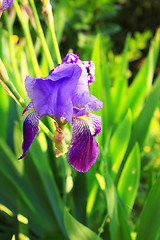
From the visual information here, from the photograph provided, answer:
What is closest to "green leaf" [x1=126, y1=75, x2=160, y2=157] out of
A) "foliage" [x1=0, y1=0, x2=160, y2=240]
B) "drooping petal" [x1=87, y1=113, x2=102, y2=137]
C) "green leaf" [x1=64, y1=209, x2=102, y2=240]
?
"foliage" [x1=0, y1=0, x2=160, y2=240]

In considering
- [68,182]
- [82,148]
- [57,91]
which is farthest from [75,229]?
[57,91]

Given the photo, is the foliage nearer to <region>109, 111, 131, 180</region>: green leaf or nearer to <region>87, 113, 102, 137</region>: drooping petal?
<region>109, 111, 131, 180</region>: green leaf

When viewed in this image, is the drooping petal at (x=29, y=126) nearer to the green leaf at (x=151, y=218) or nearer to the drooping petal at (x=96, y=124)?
the drooping petal at (x=96, y=124)

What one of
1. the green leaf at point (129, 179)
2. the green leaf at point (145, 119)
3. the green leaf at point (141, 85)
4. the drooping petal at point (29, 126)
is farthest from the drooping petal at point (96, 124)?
the green leaf at point (141, 85)

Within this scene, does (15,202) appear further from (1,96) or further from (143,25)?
(143,25)

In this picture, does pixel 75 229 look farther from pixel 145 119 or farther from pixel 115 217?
pixel 145 119

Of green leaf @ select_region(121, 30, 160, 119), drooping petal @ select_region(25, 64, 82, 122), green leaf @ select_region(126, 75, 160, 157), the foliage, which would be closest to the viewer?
drooping petal @ select_region(25, 64, 82, 122)

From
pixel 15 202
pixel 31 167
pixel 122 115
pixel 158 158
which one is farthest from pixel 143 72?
pixel 15 202
